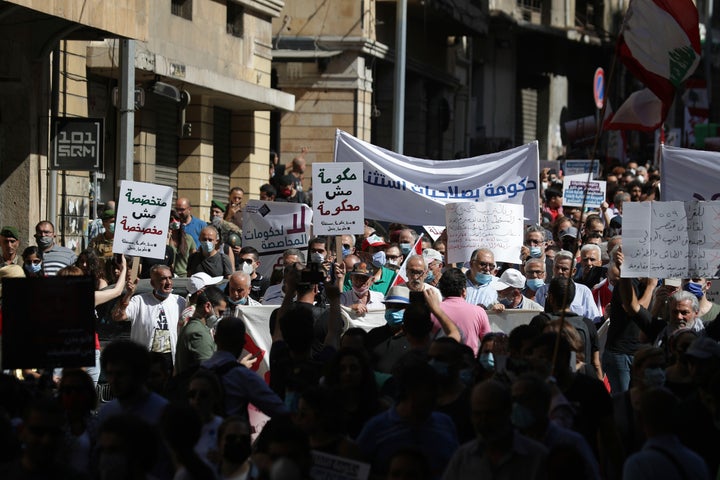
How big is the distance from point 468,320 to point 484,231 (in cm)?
364

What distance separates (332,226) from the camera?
1270 centimetres

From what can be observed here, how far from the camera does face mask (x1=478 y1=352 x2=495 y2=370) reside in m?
8.05

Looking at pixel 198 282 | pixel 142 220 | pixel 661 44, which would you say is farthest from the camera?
pixel 142 220

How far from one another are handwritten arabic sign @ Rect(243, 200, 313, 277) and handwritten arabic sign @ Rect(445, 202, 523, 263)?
1429 millimetres

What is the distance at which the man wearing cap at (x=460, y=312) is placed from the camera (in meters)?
9.34

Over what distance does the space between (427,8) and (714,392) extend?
2590 cm

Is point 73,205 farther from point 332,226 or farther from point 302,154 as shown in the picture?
point 302,154

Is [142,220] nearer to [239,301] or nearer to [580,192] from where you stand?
[239,301]

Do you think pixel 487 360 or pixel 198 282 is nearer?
pixel 487 360

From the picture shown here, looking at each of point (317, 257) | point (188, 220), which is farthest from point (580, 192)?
point (317, 257)

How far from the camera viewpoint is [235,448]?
614cm

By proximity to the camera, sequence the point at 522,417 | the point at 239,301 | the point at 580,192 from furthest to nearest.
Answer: the point at 580,192 < the point at 239,301 < the point at 522,417

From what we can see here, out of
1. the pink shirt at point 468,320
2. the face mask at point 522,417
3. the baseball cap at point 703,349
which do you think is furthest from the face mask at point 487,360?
the face mask at point 522,417

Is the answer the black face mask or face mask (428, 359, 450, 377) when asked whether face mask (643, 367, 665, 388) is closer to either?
face mask (428, 359, 450, 377)
